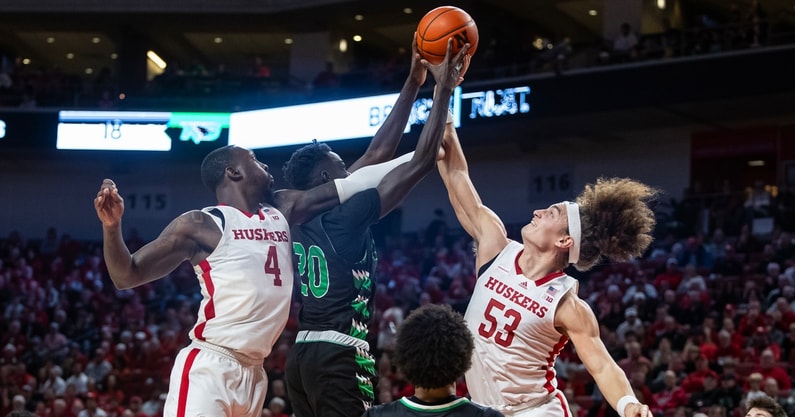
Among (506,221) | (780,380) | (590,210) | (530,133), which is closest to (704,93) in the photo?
(530,133)

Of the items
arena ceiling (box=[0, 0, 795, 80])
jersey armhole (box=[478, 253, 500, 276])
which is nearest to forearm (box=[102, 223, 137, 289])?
jersey armhole (box=[478, 253, 500, 276])

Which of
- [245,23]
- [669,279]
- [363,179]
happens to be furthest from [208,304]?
[245,23]

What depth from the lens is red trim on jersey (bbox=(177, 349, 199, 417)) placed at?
4.55m

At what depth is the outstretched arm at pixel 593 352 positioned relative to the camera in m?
4.81

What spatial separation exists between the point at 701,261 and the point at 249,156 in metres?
11.8

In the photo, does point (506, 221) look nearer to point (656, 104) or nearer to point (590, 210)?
point (656, 104)

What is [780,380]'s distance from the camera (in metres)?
10.8

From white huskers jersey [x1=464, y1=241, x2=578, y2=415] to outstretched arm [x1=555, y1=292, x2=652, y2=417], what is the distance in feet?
0.19

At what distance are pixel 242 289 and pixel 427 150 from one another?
3.54ft

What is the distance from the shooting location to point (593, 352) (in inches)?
194

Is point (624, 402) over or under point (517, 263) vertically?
under

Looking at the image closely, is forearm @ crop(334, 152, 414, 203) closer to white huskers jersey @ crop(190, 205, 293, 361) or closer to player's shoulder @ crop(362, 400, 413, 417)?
white huskers jersey @ crop(190, 205, 293, 361)

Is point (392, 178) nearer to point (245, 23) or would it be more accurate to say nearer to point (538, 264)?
point (538, 264)

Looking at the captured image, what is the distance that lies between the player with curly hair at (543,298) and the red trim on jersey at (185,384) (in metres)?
1.38
